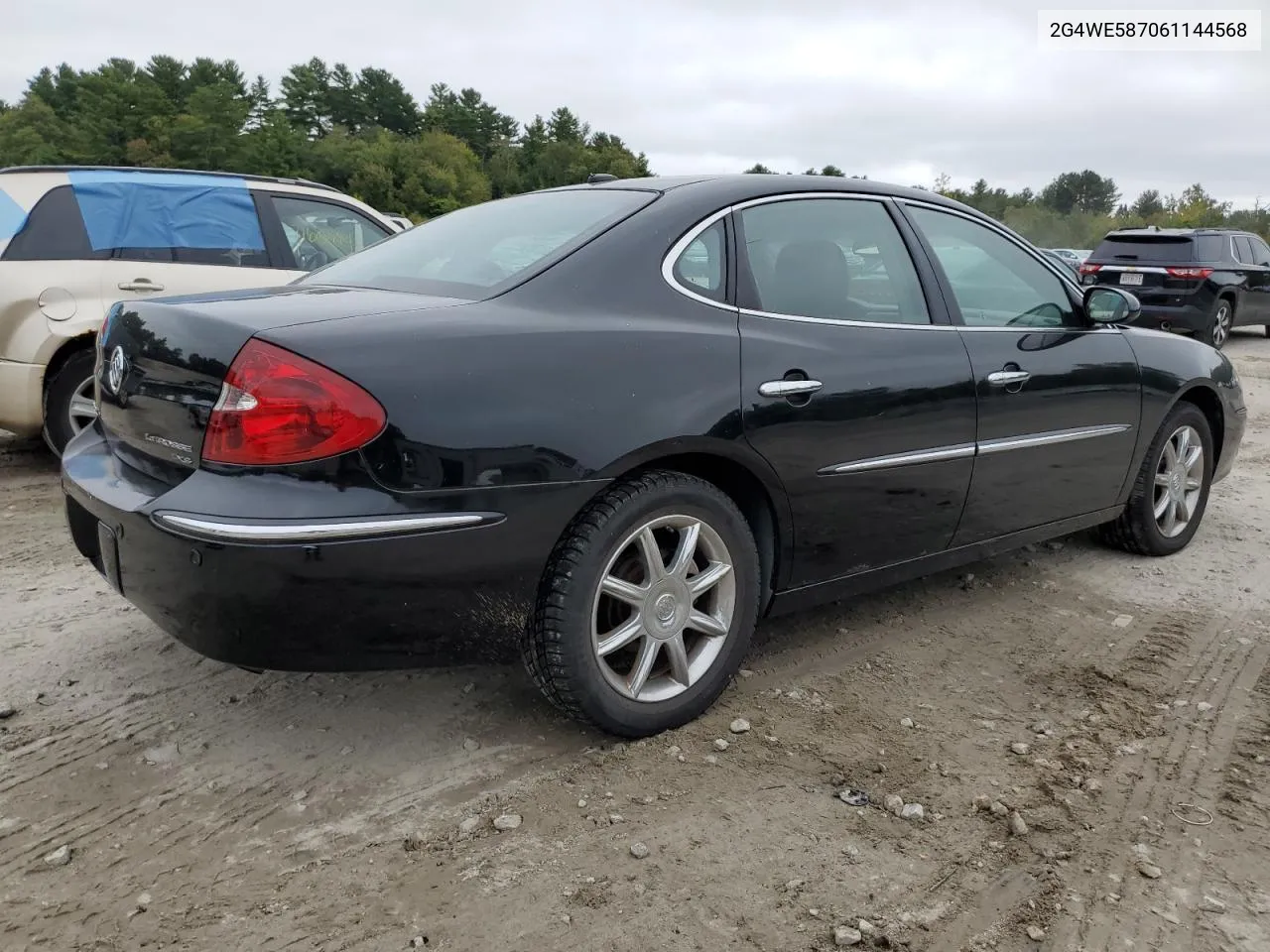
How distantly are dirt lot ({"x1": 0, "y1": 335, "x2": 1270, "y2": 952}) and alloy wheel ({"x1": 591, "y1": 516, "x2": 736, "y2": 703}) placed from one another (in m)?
0.18

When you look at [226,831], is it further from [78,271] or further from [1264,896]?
[78,271]

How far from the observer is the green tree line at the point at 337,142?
6588cm

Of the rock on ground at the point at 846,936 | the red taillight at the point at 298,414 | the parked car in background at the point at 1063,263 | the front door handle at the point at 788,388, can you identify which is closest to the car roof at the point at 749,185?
the front door handle at the point at 788,388

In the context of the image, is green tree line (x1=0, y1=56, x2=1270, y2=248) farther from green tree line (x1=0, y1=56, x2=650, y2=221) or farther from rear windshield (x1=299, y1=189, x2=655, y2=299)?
rear windshield (x1=299, y1=189, x2=655, y2=299)

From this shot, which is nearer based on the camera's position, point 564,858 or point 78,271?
point 564,858

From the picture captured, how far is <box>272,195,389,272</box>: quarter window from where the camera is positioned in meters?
6.49

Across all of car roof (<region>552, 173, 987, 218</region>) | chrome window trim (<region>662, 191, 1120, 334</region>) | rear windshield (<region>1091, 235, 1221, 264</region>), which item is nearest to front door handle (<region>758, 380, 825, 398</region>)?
chrome window trim (<region>662, 191, 1120, 334</region>)

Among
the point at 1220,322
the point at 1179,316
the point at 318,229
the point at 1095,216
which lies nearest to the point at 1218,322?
the point at 1220,322

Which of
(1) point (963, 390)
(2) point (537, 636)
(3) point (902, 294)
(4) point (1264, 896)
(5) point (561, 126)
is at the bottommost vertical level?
(4) point (1264, 896)

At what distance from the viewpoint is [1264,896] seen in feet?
7.25

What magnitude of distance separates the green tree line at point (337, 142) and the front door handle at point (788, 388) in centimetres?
5342

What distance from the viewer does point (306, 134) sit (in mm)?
80062

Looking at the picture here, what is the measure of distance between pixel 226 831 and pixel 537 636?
841 mm

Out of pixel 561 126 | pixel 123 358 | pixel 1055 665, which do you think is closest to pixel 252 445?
pixel 123 358
